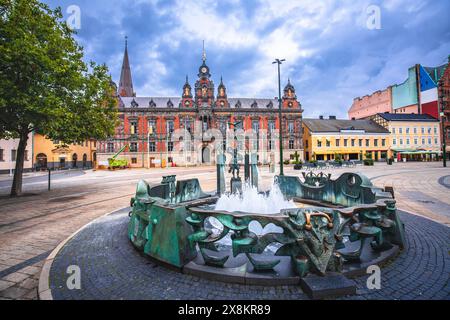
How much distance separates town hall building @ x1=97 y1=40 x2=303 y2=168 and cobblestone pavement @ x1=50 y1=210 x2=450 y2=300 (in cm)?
Result: 3973

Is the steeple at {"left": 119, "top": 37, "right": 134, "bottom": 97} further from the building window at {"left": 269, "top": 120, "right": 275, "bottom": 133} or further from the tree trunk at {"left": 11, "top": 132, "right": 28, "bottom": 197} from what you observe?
the tree trunk at {"left": 11, "top": 132, "right": 28, "bottom": 197}

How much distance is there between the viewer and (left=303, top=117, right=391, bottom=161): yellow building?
43.1 m

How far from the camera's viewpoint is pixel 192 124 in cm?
4422

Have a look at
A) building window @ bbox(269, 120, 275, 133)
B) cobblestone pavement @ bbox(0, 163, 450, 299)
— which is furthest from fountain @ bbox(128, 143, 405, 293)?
building window @ bbox(269, 120, 275, 133)

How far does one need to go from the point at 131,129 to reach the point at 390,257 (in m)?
46.0

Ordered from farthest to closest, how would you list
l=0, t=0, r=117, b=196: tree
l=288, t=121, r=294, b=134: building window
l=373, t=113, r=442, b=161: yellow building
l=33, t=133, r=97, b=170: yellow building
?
l=288, t=121, r=294, b=134: building window, l=373, t=113, r=442, b=161: yellow building, l=33, t=133, r=97, b=170: yellow building, l=0, t=0, r=117, b=196: tree

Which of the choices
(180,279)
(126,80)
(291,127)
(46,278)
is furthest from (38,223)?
(126,80)

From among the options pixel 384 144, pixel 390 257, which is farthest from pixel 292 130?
pixel 390 257

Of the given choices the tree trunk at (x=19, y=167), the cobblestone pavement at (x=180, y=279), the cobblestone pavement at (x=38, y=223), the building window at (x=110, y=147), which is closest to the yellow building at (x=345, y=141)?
the cobblestone pavement at (x=38, y=223)

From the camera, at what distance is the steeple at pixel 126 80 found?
54.0 metres

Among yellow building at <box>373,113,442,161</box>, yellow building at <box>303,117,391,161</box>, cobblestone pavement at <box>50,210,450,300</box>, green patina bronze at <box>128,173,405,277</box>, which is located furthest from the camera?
yellow building at <box>373,113,442,161</box>

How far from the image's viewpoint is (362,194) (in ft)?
18.2
